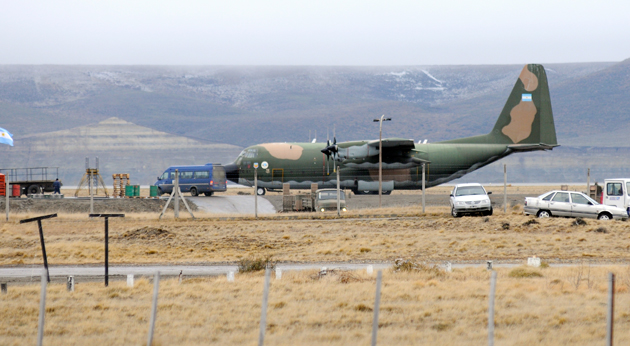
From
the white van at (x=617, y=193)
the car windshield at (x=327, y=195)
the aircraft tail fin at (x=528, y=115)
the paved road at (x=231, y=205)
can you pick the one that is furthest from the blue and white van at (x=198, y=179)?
the white van at (x=617, y=193)

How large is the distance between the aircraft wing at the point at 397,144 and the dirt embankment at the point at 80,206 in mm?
15564

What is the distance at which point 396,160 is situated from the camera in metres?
58.0

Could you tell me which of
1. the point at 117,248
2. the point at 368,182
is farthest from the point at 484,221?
the point at 368,182

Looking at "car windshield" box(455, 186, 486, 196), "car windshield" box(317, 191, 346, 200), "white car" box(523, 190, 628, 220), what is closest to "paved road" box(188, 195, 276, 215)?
Answer: "car windshield" box(317, 191, 346, 200)

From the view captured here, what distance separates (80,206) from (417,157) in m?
26.9

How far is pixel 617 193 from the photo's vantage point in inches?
1400

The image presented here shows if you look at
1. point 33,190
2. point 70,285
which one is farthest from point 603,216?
point 33,190

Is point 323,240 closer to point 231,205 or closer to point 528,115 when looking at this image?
point 231,205

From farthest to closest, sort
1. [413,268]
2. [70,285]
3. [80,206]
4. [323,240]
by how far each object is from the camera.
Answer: [80,206]
[323,240]
[413,268]
[70,285]

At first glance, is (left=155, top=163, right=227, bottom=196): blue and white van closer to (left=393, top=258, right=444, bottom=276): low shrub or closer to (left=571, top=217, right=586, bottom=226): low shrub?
(left=571, top=217, right=586, bottom=226): low shrub

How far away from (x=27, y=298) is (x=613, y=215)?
87.8 ft

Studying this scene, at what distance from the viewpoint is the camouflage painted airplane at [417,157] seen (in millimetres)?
58312

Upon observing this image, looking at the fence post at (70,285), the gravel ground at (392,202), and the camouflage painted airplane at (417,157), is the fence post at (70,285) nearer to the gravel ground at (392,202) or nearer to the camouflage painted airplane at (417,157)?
the gravel ground at (392,202)

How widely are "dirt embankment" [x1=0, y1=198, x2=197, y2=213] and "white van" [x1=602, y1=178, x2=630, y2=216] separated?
26721 mm
